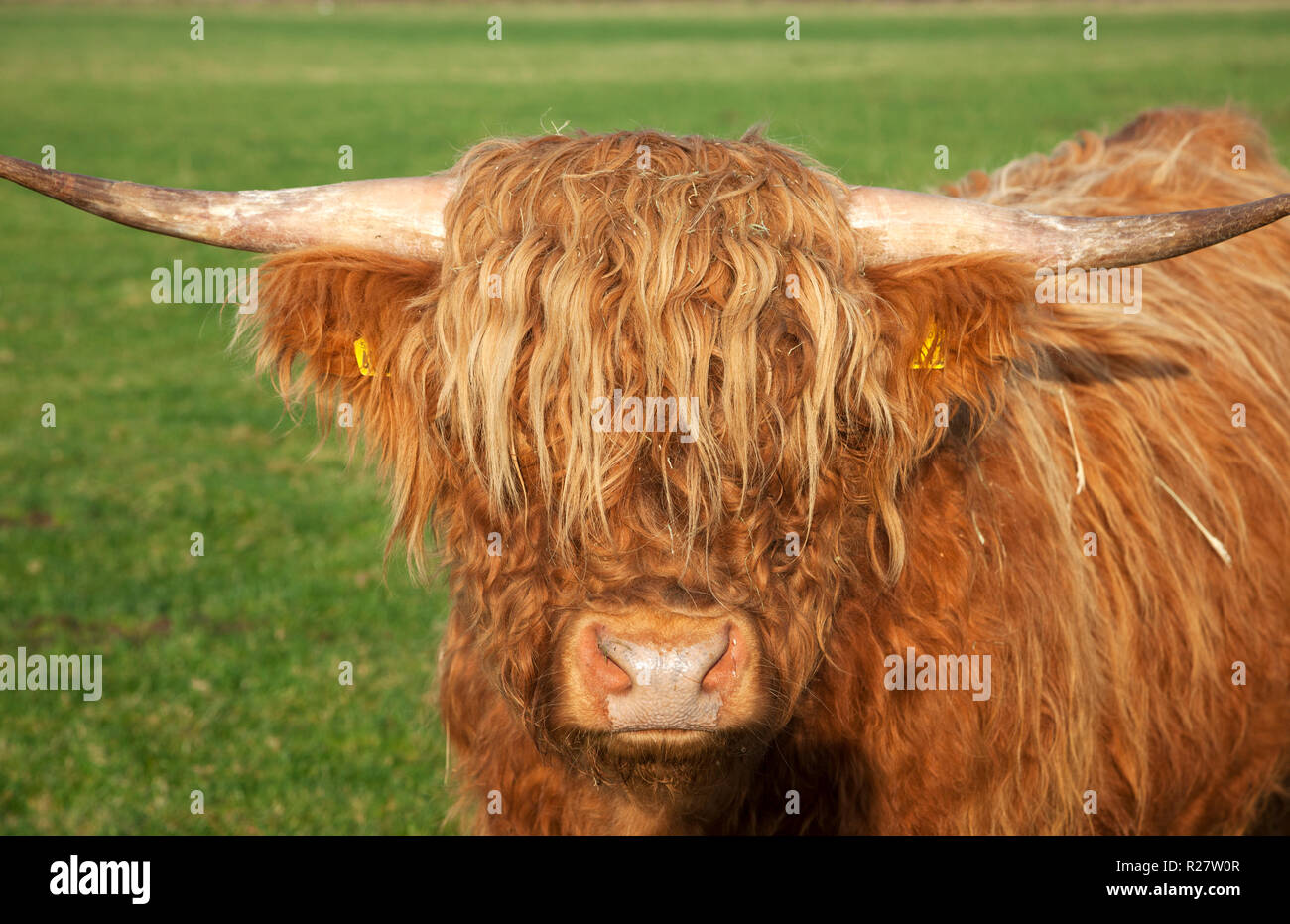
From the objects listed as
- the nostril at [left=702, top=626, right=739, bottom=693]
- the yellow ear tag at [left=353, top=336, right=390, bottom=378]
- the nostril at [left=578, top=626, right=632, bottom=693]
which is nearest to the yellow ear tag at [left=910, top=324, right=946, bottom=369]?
the nostril at [left=702, top=626, right=739, bottom=693]

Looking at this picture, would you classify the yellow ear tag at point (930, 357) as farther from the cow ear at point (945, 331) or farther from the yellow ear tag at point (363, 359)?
the yellow ear tag at point (363, 359)

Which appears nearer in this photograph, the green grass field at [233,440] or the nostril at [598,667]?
the nostril at [598,667]

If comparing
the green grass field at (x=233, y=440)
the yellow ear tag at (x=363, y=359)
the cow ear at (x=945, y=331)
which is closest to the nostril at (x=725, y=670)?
the cow ear at (x=945, y=331)

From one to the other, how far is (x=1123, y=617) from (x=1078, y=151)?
182 cm

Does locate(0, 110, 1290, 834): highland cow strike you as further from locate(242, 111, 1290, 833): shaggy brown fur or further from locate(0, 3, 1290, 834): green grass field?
locate(0, 3, 1290, 834): green grass field

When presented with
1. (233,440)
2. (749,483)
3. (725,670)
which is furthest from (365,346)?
(233,440)

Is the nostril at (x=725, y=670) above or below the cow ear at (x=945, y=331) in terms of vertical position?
below

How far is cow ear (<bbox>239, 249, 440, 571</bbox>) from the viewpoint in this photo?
240 cm

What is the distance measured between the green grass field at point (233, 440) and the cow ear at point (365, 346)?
336 mm

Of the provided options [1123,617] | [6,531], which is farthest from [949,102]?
[1123,617]

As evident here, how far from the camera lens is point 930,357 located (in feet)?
8.11

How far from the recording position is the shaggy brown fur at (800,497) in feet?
7.35

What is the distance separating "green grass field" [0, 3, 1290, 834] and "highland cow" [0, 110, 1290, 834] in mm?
556
